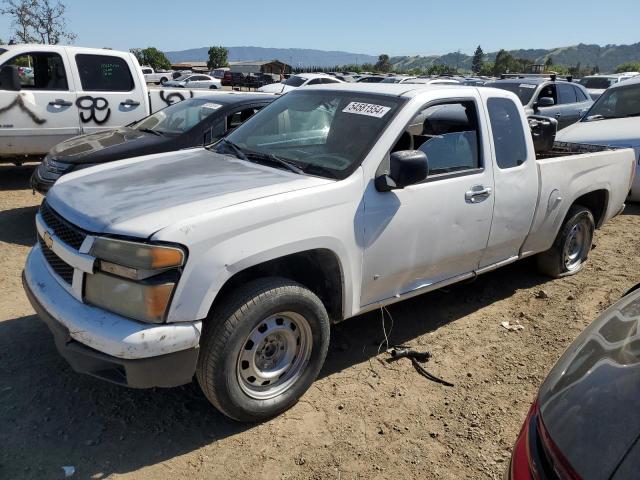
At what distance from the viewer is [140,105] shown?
8.34m

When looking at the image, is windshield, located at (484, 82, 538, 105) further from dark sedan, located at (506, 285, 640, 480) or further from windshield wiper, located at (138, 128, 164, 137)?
dark sedan, located at (506, 285, 640, 480)

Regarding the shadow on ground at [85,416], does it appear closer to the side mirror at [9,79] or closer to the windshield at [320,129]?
the windshield at [320,129]

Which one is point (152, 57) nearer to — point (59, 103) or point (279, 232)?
point (59, 103)

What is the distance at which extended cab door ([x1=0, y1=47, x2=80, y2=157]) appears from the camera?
744 cm

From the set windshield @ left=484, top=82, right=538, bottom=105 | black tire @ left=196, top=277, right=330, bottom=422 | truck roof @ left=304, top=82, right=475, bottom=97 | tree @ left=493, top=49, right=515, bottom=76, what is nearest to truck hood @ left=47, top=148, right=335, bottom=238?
black tire @ left=196, top=277, right=330, bottom=422

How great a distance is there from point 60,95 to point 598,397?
814 centimetres

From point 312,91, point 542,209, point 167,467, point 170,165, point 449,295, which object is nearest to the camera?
point 167,467

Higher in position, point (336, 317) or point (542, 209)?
point (542, 209)

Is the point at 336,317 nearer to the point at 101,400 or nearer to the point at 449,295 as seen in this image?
the point at 101,400

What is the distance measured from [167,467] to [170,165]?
1898mm

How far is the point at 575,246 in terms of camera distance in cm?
537

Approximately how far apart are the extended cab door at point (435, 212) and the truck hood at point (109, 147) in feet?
10.7

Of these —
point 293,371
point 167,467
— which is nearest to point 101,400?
point 167,467

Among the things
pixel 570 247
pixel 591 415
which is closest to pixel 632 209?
pixel 570 247
